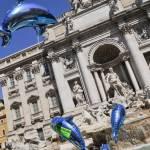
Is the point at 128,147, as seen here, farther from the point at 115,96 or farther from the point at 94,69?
the point at 94,69

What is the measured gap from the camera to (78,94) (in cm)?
3288

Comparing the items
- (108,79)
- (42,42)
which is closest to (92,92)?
(108,79)

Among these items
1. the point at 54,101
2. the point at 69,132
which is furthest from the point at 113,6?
the point at 69,132

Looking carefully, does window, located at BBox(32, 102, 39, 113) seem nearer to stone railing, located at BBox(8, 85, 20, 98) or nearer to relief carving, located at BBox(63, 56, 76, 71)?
stone railing, located at BBox(8, 85, 20, 98)

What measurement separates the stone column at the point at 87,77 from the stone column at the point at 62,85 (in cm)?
224

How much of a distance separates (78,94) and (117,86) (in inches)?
172

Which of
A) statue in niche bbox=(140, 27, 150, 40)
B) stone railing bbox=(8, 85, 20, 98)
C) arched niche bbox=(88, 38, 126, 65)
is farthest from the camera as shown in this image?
stone railing bbox=(8, 85, 20, 98)

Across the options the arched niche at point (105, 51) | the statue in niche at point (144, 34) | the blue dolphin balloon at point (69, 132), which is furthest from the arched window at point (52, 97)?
the blue dolphin balloon at point (69, 132)

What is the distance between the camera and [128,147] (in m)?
19.5

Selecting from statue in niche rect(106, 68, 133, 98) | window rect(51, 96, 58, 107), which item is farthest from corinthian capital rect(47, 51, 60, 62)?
statue in niche rect(106, 68, 133, 98)

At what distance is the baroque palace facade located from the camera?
3177cm

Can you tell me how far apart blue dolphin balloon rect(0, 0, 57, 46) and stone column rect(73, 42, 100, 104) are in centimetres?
1452

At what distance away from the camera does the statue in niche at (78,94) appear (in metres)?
32.7

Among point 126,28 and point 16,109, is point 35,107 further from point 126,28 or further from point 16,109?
point 126,28
